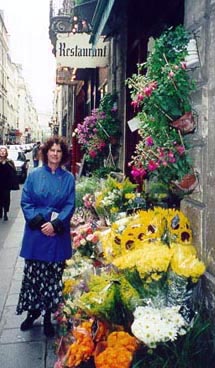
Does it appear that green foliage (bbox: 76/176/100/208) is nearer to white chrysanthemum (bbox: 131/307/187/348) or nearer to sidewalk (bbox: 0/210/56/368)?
sidewalk (bbox: 0/210/56/368)

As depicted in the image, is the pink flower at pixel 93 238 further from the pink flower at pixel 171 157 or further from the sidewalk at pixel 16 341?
the pink flower at pixel 171 157

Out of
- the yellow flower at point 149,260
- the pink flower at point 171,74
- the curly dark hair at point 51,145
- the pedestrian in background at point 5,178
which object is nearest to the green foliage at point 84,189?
the curly dark hair at point 51,145

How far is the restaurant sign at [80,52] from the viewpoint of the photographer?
30.7 ft

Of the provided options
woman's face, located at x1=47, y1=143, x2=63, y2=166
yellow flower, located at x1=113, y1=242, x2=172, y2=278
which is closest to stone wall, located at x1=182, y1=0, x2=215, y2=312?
yellow flower, located at x1=113, y1=242, x2=172, y2=278

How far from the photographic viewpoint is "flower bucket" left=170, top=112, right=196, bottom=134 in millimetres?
3498

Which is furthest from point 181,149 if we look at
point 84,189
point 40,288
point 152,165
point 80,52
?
point 80,52

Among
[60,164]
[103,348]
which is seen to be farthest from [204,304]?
[60,164]

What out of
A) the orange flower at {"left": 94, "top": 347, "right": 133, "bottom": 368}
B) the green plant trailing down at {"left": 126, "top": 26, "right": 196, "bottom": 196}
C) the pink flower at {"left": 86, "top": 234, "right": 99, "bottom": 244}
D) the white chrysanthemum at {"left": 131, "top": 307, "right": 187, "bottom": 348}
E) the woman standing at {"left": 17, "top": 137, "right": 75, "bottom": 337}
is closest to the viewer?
the white chrysanthemum at {"left": 131, "top": 307, "right": 187, "bottom": 348}

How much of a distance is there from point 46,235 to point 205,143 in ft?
6.43

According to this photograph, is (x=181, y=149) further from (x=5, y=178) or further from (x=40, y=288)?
(x=5, y=178)

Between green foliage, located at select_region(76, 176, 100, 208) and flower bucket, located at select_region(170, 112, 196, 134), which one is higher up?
flower bucket, located at select_region(170, 112, 196, 134)

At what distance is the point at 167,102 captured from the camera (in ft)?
11.4

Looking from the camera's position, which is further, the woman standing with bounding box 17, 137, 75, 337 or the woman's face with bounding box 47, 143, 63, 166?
the woman's face with bounding box 47, 143, 63, 166

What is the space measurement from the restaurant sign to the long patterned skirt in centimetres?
545
